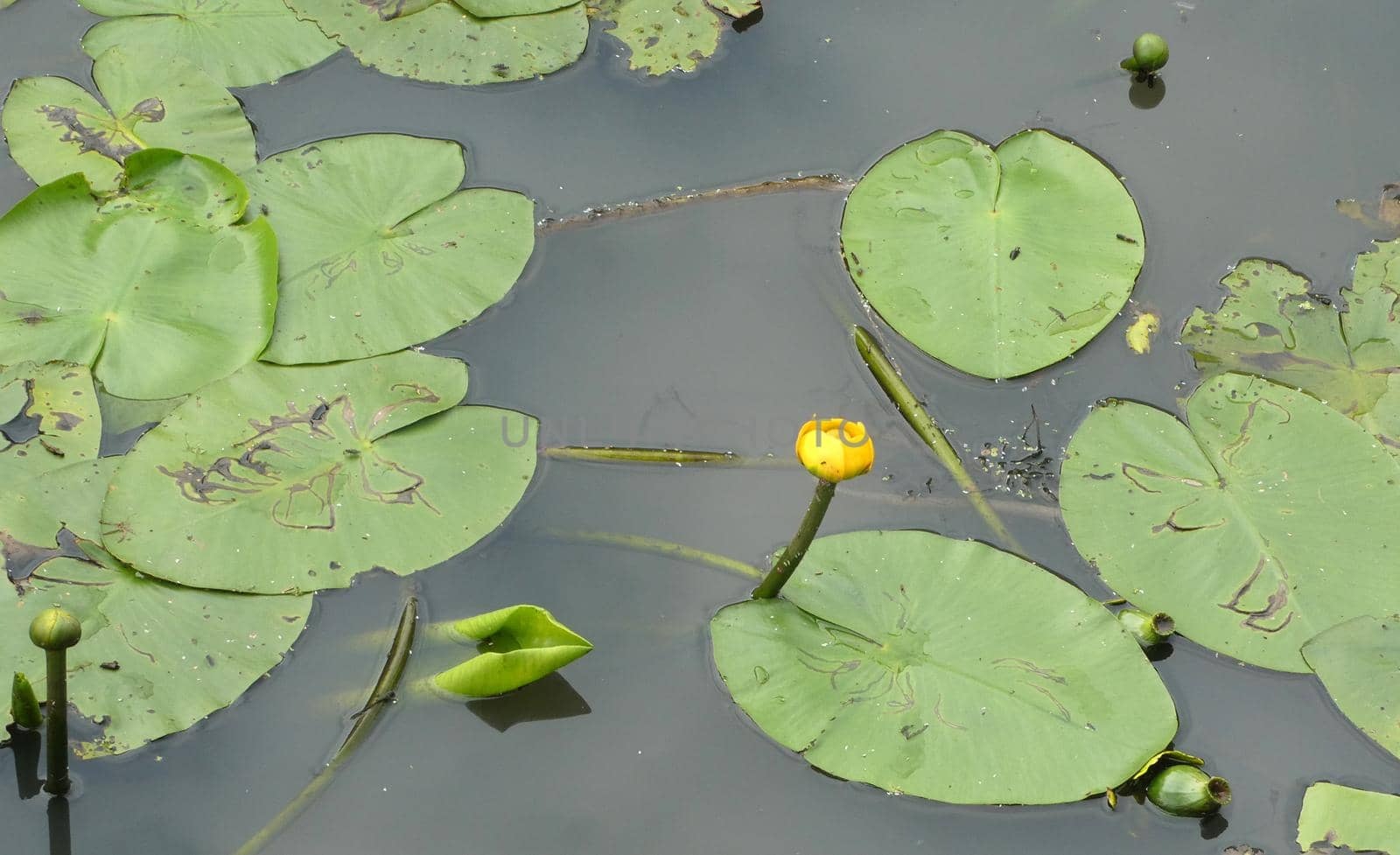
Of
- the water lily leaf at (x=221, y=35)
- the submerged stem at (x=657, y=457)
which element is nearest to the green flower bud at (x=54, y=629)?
the submerged stem at (x=657, y=457)

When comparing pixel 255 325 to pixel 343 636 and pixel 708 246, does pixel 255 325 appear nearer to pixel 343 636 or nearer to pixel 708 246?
pixel 343 636

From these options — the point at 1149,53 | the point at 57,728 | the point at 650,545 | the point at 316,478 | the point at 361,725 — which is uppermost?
the point at 1149,53

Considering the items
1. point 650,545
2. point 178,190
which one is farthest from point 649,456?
point 178,190

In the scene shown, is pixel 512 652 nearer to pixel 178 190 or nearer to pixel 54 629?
pixel 54 629

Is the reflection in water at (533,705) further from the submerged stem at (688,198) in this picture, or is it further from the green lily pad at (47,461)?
the submerged stem at (688,198)

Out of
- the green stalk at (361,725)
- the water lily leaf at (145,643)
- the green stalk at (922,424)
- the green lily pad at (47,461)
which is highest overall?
the green stalk at (922,424)

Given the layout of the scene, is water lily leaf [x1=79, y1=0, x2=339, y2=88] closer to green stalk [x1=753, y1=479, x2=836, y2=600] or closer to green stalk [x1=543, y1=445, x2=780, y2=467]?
green stalk [x1=543, y1=445, x2=780, y2=467]
